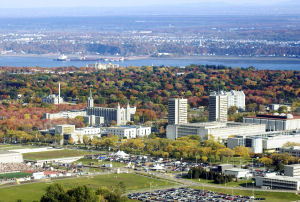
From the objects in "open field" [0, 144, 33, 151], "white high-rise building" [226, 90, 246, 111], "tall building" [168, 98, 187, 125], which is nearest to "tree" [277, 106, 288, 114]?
"white high-rise building" [226, 90, 246, 111]

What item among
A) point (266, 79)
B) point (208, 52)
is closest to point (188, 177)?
point (266, 79)

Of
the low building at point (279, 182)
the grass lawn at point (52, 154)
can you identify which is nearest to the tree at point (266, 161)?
the low building at point (279, 182)

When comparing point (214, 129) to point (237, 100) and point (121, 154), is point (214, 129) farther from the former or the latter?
point (237, 100)

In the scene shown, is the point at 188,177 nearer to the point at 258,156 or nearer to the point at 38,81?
the point at 258,156

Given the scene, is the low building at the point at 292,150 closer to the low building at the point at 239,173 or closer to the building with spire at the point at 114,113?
the low building at the point at 239,173

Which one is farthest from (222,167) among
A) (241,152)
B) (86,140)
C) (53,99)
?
(53,99)

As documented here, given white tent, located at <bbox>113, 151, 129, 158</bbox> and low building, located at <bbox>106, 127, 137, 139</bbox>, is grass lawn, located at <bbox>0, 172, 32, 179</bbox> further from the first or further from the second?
low building, located at <bbox>106, 127, 137, 139</bbox>

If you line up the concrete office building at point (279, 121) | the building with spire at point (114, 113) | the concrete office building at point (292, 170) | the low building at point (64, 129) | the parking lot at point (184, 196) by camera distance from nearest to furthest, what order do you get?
A: 1. the parking lot at point (184, 196)
2. the concrete office building at point (292, 170)
3. the low building at point (64, 129)
4. the concrete office building at point (279, 121)
5. the building with spire at point (114, 113)
